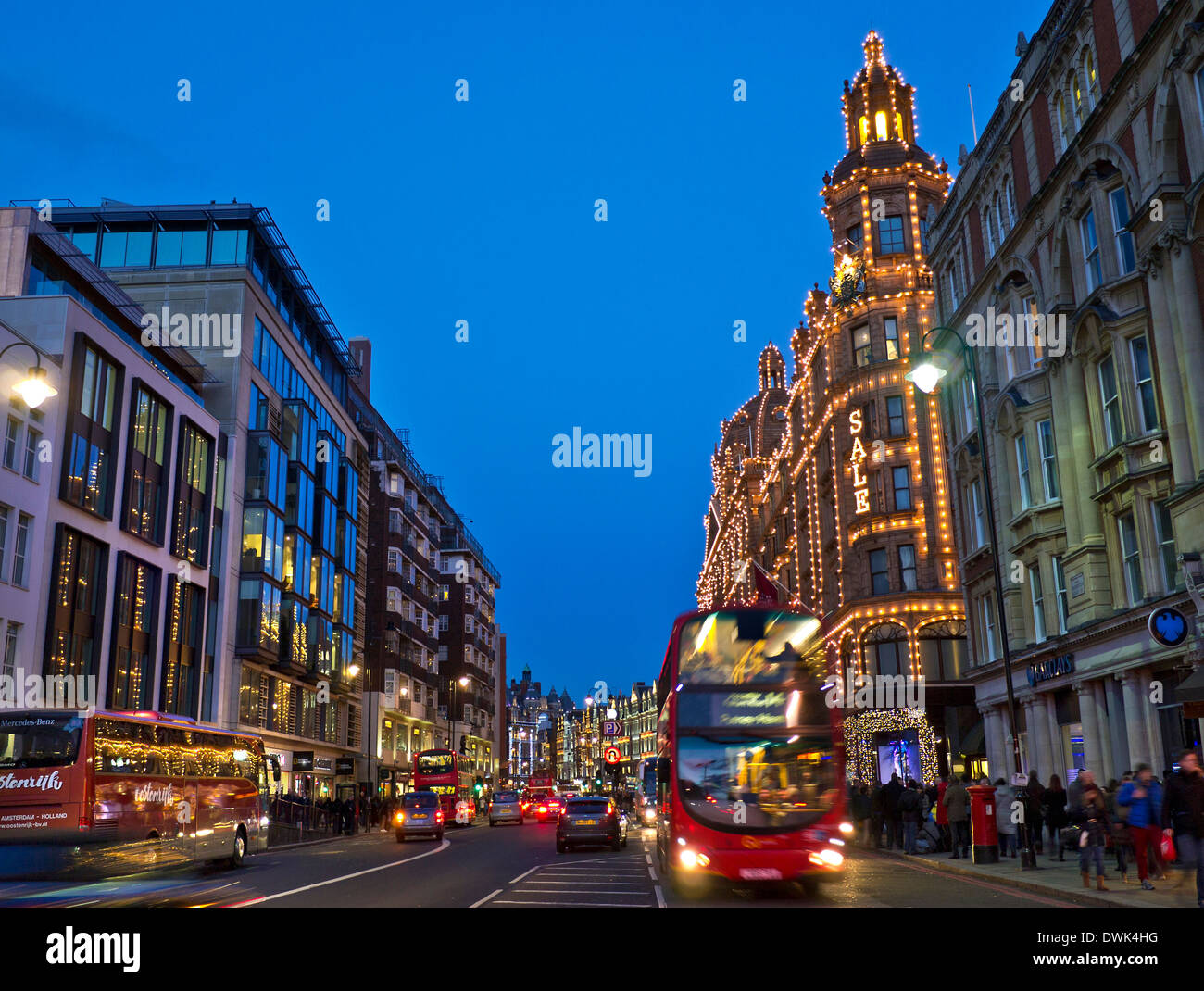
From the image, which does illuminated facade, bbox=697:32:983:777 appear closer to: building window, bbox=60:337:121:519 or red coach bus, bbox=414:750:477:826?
red coach bus, bbox=414:750:477:826

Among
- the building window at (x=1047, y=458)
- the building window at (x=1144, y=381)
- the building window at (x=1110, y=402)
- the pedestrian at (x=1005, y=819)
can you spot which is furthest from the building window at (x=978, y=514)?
the pedestrian at (x=1005, y=819)

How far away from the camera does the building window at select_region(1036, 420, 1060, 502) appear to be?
29.6 metres

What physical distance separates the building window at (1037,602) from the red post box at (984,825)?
927 cm

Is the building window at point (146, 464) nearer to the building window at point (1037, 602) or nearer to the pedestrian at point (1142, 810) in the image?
the building window at point (1037, 602)

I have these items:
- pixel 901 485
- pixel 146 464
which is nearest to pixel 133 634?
pixel 146 464

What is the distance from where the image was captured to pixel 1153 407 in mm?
24219

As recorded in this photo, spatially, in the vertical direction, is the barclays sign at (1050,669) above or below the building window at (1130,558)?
below

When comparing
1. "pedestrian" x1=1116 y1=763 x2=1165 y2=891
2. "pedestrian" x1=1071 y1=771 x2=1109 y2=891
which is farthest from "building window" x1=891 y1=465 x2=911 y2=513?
"pedestrian" x1=1116 y1=763 x2=1165 y2=891

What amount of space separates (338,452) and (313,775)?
60.2 feet

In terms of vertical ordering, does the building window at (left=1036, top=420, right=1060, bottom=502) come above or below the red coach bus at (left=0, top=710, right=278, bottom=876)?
above

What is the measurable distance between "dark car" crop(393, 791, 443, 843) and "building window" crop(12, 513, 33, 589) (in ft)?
50.7

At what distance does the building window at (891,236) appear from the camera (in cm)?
5206

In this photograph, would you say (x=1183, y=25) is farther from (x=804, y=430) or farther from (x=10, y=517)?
(x=804, y=430)
